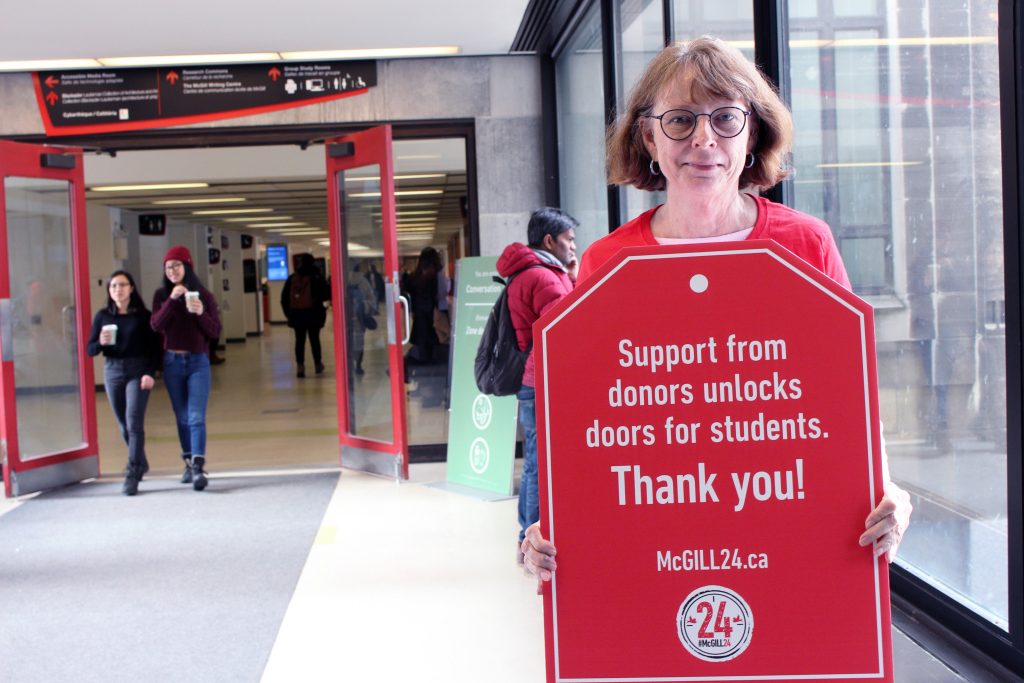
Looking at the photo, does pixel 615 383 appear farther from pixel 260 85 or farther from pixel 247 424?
pixel 247 424

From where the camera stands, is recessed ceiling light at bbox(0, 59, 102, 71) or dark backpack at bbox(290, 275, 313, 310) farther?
dark backpack at bbox(290, 275, 313, 310)

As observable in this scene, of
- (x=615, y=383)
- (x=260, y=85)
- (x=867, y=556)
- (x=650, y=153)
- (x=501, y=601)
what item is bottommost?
(x=501, y=601)

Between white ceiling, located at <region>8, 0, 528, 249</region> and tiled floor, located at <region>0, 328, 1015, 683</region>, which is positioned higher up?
white ceiling, located at <region>8, 0, 528, 249</region>

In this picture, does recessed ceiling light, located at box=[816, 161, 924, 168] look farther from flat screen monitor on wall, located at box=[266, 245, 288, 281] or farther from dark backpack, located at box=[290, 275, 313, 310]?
flat screen monitor on wall, located at box=[266, 245, 288, 281]

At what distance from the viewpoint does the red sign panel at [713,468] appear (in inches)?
48.7

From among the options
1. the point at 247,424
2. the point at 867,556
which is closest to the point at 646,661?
the point at 867,556

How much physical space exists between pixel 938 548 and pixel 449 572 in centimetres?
213

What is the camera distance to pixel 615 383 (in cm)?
126

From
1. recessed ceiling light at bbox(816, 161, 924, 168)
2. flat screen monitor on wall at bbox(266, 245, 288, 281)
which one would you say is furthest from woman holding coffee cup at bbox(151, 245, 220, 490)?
flat screen monitor on wall at bbox(266, 245, 288, 281)

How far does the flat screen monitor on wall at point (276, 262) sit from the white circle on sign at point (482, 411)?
94.0 ft

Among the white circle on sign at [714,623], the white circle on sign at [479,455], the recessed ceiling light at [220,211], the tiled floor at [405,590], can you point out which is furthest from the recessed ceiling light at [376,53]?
the recessed ceiling light at [220,211]

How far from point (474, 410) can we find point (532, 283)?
1990 mm

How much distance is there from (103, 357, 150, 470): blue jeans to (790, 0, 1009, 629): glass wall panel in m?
4.67

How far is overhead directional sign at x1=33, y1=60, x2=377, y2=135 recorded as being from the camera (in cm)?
720
